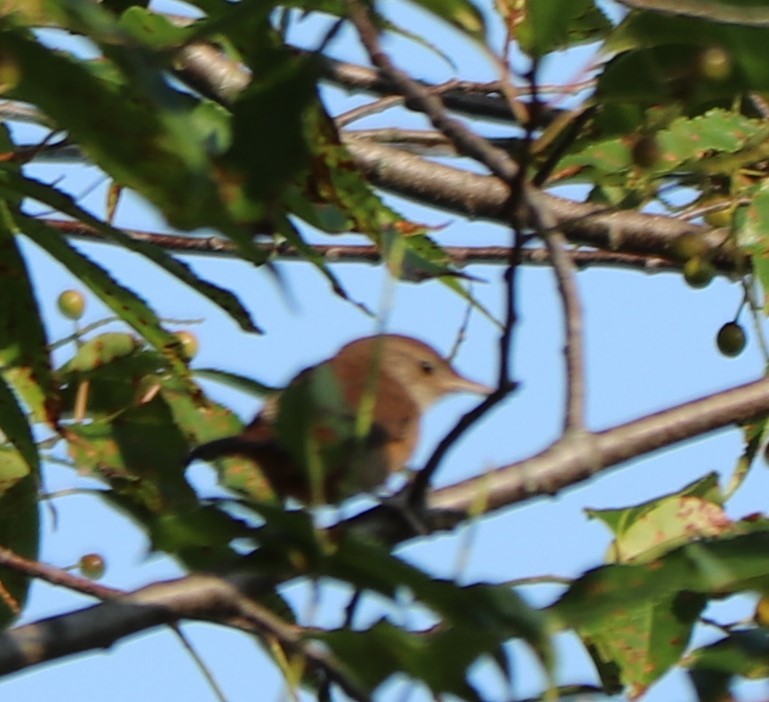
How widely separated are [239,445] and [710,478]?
646mm

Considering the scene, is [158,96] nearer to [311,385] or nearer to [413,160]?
[311,385]

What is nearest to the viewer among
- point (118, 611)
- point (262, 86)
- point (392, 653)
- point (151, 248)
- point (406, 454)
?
point (262, 86)

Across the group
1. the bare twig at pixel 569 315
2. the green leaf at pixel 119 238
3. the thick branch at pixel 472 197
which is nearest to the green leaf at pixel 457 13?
the bare twig at pixel 569 315

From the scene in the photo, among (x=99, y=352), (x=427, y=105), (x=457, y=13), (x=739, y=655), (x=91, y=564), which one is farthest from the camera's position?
(x=91, y=564)

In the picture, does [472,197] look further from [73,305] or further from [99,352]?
[99,352]

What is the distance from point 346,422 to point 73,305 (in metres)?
1.48

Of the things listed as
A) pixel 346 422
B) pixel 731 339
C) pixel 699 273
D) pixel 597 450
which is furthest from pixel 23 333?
pixel 731 339

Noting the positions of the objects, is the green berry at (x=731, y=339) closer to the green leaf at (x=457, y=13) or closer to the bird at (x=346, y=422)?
the bird at (x=346, y=422)

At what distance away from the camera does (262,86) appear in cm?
112

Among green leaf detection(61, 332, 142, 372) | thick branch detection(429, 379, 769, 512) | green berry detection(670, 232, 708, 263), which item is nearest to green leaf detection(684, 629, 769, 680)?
thick branch detection(429, 379, 769, 512)

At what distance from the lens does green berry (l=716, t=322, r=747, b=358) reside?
279 centimetres

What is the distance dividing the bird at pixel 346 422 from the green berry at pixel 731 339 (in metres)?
0.48

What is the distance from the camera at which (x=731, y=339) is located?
110 inches

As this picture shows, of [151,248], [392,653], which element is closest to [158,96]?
[392,653]
